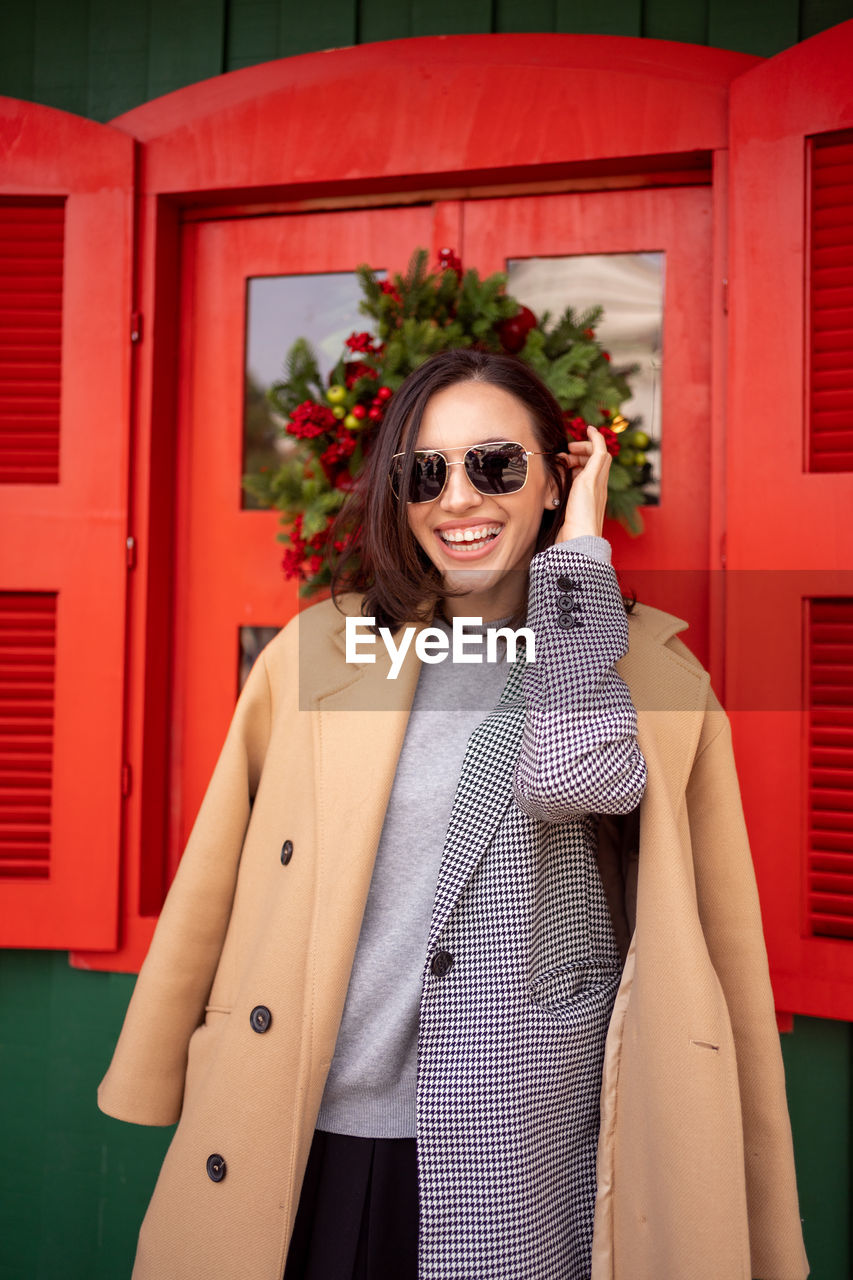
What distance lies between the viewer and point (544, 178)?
Result: 2322 millimetres

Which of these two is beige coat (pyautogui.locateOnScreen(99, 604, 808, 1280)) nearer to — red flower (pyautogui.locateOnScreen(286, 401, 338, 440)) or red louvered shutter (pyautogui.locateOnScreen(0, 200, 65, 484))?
red flower (pyautogui.locateOnScreen(286, 401, 338, 440))

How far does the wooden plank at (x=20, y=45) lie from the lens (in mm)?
2510

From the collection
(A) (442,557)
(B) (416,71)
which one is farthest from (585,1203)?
A: (B) (416,71)

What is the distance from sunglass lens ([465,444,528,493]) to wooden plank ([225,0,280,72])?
155 cm

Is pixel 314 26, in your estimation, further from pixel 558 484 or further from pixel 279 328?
pixel 558 484

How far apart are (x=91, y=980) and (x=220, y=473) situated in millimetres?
1428

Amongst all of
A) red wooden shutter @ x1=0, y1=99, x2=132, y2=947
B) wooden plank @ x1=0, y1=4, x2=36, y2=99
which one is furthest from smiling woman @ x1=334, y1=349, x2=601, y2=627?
wooden plank @ x1=0, y1=4, x2=36, y2=99

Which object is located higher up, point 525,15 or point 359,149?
point 525,15

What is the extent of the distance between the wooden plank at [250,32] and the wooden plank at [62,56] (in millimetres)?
412

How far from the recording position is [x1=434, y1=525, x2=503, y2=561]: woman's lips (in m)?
1.65

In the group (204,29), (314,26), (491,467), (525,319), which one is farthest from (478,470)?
(204,29)

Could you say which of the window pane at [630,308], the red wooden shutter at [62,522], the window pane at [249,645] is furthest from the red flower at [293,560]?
the window pane at [630,308]

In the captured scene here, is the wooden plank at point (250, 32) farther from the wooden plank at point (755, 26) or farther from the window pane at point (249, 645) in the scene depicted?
the window pane at point (249, 645)

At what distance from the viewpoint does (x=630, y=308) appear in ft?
7.65
